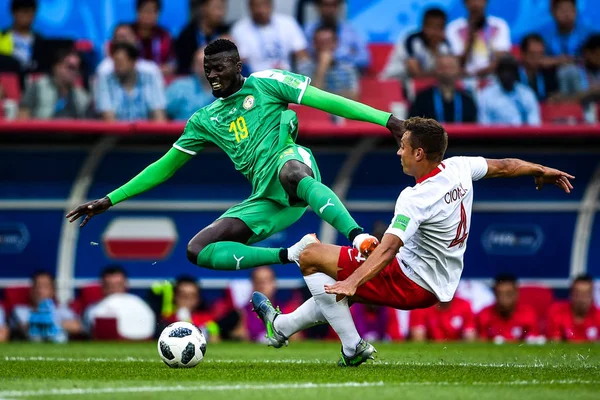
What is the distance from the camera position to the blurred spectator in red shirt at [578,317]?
1317 cm

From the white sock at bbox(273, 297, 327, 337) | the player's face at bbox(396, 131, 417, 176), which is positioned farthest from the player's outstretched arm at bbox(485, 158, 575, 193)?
the white sock at bbox(273, 297, 327, 337)

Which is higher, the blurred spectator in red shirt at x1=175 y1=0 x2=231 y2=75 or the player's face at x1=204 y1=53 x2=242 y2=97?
the blurred spectator in red shirt at x1=175 y1=0 x2=231 y2=75

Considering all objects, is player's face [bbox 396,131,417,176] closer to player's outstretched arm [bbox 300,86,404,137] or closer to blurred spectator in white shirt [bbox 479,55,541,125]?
player's outstretched arm [bbox 300,86,404,137]

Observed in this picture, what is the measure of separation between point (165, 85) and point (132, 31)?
987 mm

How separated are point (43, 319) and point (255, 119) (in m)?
5.57

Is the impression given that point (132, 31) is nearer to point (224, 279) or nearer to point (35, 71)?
point (35, 71)

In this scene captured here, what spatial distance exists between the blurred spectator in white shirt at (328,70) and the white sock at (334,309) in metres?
6.41

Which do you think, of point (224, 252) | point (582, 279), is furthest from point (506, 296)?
point (224, 252)

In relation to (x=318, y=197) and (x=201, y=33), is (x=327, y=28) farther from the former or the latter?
(x=318, y=197)

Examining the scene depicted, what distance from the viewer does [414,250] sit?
289 inches

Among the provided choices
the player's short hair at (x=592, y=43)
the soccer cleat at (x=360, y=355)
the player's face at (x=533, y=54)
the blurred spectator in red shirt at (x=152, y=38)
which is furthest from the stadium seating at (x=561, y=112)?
the soccer cleat at (x=360, y=355)

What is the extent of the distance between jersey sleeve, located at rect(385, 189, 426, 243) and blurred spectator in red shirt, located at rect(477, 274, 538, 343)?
6546 millimetres

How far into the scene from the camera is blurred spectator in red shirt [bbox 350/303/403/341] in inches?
527

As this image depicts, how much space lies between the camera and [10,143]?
43.4 ft
